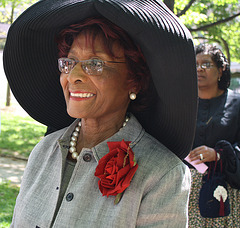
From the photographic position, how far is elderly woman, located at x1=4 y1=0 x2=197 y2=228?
1714 millimetres

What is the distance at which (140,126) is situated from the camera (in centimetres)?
208

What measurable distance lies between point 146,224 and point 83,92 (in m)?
0.71

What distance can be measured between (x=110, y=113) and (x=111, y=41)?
0.40 m

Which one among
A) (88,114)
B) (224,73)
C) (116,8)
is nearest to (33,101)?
(88,114)

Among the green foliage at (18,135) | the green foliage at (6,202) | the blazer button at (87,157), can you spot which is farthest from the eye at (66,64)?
the green foliage at (18,135)

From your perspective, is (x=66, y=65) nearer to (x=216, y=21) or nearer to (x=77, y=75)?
(x=77, y=75)

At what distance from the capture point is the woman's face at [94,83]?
1917 mm

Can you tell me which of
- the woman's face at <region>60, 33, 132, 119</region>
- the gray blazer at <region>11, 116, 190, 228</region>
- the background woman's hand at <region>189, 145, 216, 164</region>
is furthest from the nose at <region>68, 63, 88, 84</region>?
the background woman's hand at <region>189, 145, 216, 164</region>

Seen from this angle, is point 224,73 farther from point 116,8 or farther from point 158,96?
point 116,8

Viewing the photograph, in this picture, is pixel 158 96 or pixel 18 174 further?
pixel 18 174

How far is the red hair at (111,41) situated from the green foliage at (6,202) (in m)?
3.39

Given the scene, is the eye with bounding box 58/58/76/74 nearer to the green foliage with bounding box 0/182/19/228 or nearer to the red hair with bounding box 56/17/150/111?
the red hair with bounding box 56/17/150/111

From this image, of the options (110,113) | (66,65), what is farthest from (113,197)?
(66,65)

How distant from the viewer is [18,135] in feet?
32.2
